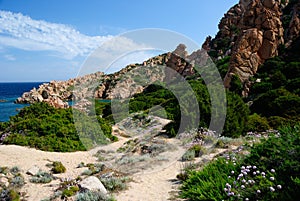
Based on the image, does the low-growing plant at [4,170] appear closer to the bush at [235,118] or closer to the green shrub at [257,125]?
the bush at [235,118]

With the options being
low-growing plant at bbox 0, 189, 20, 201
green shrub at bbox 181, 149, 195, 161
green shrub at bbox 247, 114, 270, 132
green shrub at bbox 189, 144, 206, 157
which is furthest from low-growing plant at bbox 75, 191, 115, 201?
green shrub at bbox 247, 114, 270, 132

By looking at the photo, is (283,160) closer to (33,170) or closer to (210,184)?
(210,184)

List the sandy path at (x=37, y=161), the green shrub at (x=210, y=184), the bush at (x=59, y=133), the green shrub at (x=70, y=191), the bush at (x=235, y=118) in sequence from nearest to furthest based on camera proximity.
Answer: the green shrub at (x=210, y=184) < the green shrub at (x=70, y=191) < the sandy path at (x=37, y=161) < the bush at (x=235, y=118) < the bush at (x=59, y=133)

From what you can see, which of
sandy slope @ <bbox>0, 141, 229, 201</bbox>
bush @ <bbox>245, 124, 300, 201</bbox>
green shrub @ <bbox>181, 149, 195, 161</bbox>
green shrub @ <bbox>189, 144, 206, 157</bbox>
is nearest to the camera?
bush @ <bbox>245, 124, 300, 201</bbox>

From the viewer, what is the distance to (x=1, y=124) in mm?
16547

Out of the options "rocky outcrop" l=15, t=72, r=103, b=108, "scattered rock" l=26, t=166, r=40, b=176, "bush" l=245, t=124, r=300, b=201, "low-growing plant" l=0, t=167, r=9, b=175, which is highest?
"rocky outcrop" l=15, t=72, r=103, b=108

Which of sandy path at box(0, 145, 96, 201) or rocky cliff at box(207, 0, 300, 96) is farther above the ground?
rocky cliff at box(207, 0, 300, 96)

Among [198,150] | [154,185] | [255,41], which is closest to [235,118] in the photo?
[198,150]

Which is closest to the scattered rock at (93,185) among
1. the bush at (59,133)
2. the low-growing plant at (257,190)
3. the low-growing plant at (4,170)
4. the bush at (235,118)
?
the low-growing plant at (257,190)

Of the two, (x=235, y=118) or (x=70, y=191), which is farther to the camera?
(x=235, y=118)

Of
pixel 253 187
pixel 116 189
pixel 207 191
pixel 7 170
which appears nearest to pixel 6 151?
pixel 7 170

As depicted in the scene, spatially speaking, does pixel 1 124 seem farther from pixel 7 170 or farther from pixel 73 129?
pixel 7 170

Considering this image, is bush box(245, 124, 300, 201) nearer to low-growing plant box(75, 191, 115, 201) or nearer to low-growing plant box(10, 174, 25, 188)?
low-growing plant box(75, 191, 115, 201)

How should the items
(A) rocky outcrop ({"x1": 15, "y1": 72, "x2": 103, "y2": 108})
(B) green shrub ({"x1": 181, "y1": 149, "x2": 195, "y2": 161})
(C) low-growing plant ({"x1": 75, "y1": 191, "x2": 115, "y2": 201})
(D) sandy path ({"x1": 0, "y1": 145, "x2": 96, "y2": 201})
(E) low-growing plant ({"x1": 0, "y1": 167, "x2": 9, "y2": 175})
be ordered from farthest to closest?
1. (A) rocky outcrop ({"x1": 15, "y1": 72, "x2": 103, "y2": 108})
2. (B) green shrub ({"x1": 181, "y1": 149, "x2": 195, "y2": 161})
3. (E) low-growing plant ({"x1": 0, "y1": 167, "x2": 9, "y2": 175})
4. (D) sandy path ({"x1": 0, "y1": 145, "x2": 96, "y2": 201})
5. (C) low-growing plant ({"x1": 75, "y1": 191, "x2": 115, "y2": 201})
